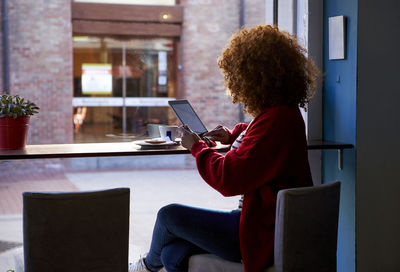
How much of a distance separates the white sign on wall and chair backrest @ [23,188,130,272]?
5454 mm

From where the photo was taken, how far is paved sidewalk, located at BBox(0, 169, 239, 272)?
4.48m

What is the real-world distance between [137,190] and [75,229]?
13.8 feet

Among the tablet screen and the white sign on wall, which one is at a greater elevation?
the white sign on wall

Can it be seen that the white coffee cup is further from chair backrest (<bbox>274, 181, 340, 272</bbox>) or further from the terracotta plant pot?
chair backrest (<bbox>274, 181, 340, 272</bbox>)

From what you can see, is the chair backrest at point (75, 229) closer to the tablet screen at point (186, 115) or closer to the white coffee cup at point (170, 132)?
the tablet screen at point (186, 115)

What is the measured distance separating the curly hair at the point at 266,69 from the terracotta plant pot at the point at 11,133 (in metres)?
1.02

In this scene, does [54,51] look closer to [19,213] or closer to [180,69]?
[180,69]

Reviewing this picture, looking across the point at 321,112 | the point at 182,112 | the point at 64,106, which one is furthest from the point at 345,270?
the point at 64,106

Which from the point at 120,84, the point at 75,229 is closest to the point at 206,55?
the point at 120,84

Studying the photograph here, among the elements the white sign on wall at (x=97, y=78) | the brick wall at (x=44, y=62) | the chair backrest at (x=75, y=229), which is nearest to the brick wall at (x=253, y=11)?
the white sign on wall at (x=97, y=78)

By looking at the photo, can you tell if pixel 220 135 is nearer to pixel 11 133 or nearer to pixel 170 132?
pixel 170 132

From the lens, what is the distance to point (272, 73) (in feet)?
6.59

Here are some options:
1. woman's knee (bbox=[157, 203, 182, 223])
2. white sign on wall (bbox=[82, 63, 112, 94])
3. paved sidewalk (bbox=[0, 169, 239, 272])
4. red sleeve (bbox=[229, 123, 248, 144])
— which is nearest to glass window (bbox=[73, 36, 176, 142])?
white sign on wall (bbox=[82, 63, 112, 94])

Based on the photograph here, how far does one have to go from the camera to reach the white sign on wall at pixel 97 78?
7.00 m
